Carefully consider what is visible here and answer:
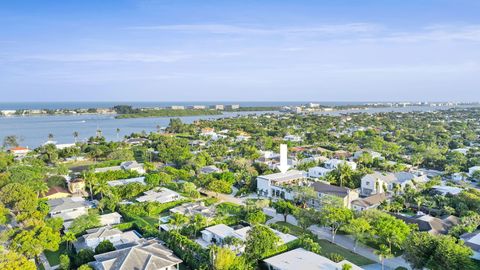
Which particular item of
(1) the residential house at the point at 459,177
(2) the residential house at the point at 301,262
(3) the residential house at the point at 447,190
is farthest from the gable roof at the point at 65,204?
(1) the residential house at the point at 459,177

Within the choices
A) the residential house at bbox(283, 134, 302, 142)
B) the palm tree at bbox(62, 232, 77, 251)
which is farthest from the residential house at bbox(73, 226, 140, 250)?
the residential house at bbox(283, 134, 302, 142)

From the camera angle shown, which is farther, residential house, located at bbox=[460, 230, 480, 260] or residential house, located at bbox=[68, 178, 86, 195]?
residential house, located at bbox=[68, 178, 86, 195]

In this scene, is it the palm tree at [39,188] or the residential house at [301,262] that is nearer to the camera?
the residential house at [301,262]

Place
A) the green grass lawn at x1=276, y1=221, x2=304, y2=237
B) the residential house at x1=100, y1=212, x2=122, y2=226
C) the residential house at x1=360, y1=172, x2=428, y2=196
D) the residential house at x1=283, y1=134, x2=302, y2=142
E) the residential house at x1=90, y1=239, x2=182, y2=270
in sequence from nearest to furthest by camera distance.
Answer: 1. the residential house at x1=90, y1=239, x2=182, y2=270
2. the green grass lawn at x1=276, y1=221, x2=304, y2=237
3. the residential house at x1=100, y1=212, x2=122, y2=226
4. the residential house at x1=360, y1=172, x2=428, y2=196
5. the residential house at x1=283, y1=134, x2=302, y2=142

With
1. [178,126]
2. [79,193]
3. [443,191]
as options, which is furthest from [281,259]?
[178,126]

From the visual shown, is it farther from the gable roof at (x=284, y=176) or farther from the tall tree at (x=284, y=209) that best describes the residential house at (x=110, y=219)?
the gable roof at (x=284, y=176)

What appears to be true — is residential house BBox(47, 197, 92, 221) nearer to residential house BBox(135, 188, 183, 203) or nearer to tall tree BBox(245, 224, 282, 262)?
residential house BBox(135, 188, 183, 203)
